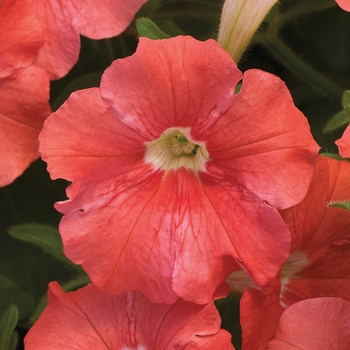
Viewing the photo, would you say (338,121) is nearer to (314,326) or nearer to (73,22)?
(314,326)

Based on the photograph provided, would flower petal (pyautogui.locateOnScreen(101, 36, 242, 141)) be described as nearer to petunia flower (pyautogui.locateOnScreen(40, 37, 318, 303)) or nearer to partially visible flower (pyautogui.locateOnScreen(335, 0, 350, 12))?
petunia flower (pyautogui.locateOnScreen(40, 37, 318, 303))

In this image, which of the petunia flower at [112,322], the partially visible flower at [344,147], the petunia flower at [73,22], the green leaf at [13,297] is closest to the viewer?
the partially visible flower at [344,147]

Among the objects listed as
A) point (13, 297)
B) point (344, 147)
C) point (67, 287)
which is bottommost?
point (13, 297)

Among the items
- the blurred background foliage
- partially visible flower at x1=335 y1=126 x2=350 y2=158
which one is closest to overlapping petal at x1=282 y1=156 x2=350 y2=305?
partially visible flower at x1=335 y1=126 x2=350 y2=158

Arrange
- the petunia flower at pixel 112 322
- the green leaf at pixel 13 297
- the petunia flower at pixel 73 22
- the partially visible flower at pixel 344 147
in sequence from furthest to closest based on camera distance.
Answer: the green leaf at pixel 13 297 < the petunia flower at pixel 73 22 < the petunia flower at pixel 112 322 < the partially visible flower at pixel 344 147

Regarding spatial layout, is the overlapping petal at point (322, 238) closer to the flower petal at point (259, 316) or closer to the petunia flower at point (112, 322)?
the flower petal at point (259, 316)

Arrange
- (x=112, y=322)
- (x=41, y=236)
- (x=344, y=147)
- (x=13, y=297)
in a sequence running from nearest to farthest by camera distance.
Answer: (x=344, y=147) → (x=112, y=322) → (x=41, y=236) → (x=13, y=297)

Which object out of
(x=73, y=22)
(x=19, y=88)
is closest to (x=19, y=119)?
(x=19, y=88)

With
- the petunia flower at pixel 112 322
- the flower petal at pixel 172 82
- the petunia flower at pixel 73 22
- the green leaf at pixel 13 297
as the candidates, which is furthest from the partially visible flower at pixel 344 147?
the green leaf at pixel 13 297
